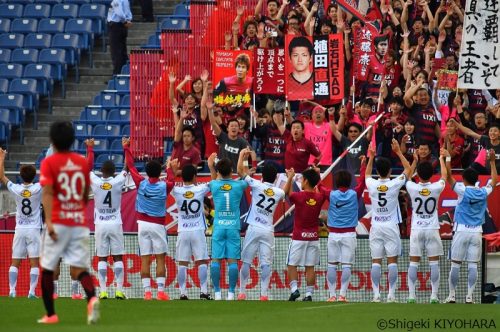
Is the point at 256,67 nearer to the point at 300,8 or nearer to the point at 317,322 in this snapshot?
the point at 300,8

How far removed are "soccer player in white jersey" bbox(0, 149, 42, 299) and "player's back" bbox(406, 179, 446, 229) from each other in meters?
6.00

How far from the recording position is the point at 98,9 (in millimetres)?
32562

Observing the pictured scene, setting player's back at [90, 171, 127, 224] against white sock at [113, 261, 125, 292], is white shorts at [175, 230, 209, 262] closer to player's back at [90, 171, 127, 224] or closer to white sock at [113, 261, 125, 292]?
white sock at [113, 261, 125, 292]

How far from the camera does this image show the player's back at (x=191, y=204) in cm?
2209

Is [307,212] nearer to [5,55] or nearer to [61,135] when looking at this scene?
[61,135]

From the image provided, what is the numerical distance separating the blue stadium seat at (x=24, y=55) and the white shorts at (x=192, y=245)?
436 inches

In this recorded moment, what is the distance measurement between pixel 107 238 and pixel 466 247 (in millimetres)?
5742

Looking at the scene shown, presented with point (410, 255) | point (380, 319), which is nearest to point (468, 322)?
point (380, 319)

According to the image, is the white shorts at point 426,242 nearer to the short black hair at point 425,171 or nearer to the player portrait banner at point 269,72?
the short black hair at point 425,171

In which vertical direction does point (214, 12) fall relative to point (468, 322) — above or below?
above

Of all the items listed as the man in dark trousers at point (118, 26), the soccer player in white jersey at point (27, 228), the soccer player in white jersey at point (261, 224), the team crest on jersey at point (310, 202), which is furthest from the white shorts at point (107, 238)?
the man in dark trousers at point (118, 26)

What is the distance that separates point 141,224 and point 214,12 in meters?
7.47

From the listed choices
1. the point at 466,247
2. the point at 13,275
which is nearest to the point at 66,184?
the point at 13,275

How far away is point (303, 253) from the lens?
22109mm
